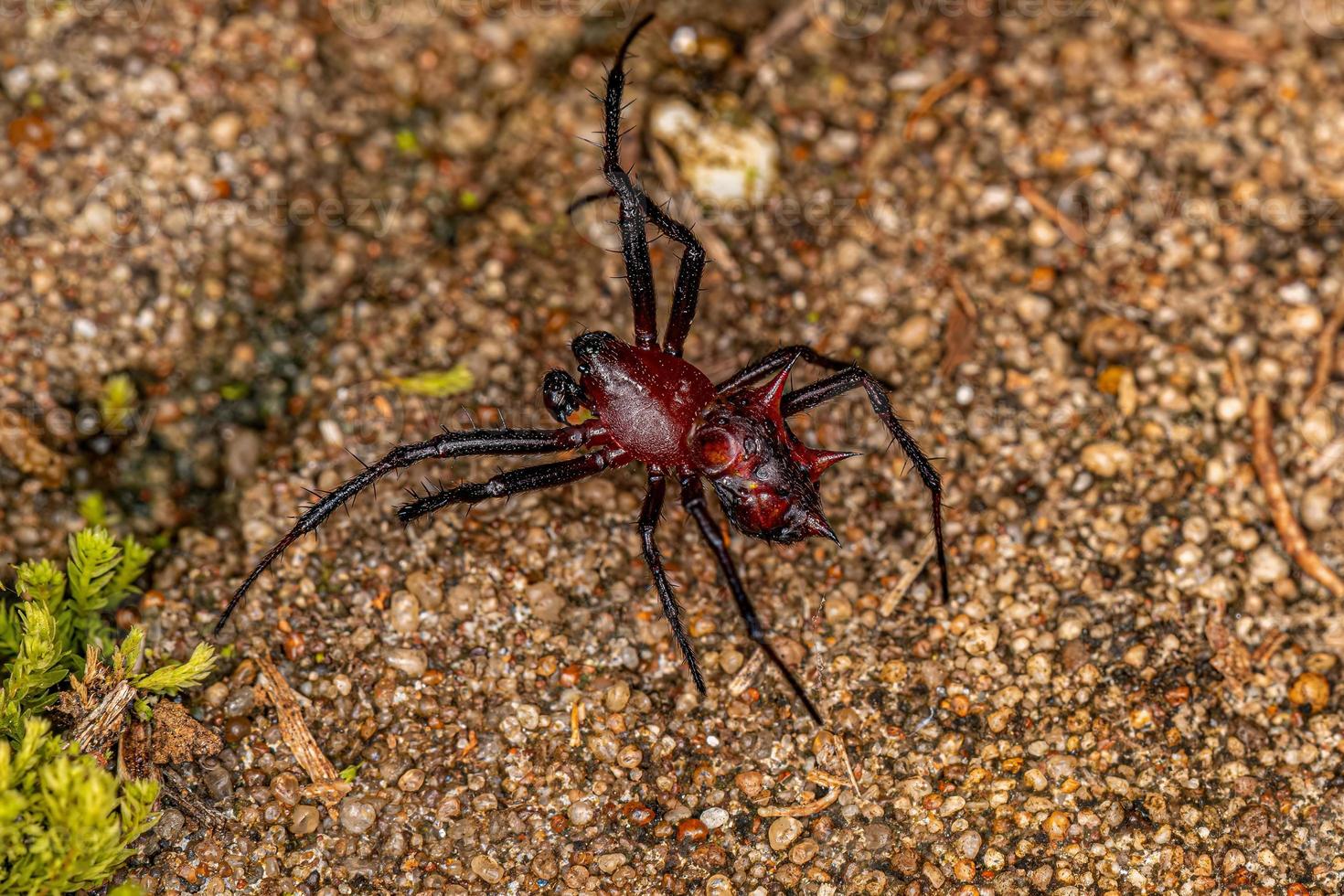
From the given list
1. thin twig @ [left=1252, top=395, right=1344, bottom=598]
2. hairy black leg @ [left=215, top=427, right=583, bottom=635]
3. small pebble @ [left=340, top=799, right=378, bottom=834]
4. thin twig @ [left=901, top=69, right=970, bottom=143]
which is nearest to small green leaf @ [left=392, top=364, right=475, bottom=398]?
hairy black leg @ [left=215, top=427, right=583, bottom=635]

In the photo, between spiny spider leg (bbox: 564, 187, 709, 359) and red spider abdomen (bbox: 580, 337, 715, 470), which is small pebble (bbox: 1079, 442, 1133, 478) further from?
spiny spider leg (bbox: 564, 187, 709, 359)

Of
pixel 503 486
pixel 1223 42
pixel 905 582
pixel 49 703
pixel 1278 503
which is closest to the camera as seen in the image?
pixel 49 703

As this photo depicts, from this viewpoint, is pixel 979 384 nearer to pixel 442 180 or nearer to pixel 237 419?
pixel 442 180

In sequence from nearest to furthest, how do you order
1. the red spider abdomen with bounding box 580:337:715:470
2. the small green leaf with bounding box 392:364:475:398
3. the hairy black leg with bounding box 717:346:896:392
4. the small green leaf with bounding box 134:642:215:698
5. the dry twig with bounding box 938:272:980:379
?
the small green leaf with bounding box 134:642:215:698 → the red spider abdomen with bounding box 580:337:715:470 → the hairy black leg with bounding box 717:346:896:392 → the small green leaf with bounding box 392:364:475:398 → the dry twig with bounding box 938:272:980:379

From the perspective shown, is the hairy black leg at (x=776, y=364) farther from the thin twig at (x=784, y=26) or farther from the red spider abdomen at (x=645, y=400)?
the thin twig at (x=784, y=26)

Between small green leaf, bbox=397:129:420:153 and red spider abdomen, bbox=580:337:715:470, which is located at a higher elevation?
small green leaf, bbox=397:129:420:153

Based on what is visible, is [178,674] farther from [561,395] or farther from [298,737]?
[561,395]

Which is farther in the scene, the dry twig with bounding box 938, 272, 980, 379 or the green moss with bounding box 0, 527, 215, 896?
the dry twig with bounding box 938, 272, 980, 379

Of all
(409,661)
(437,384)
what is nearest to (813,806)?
(409,661)
